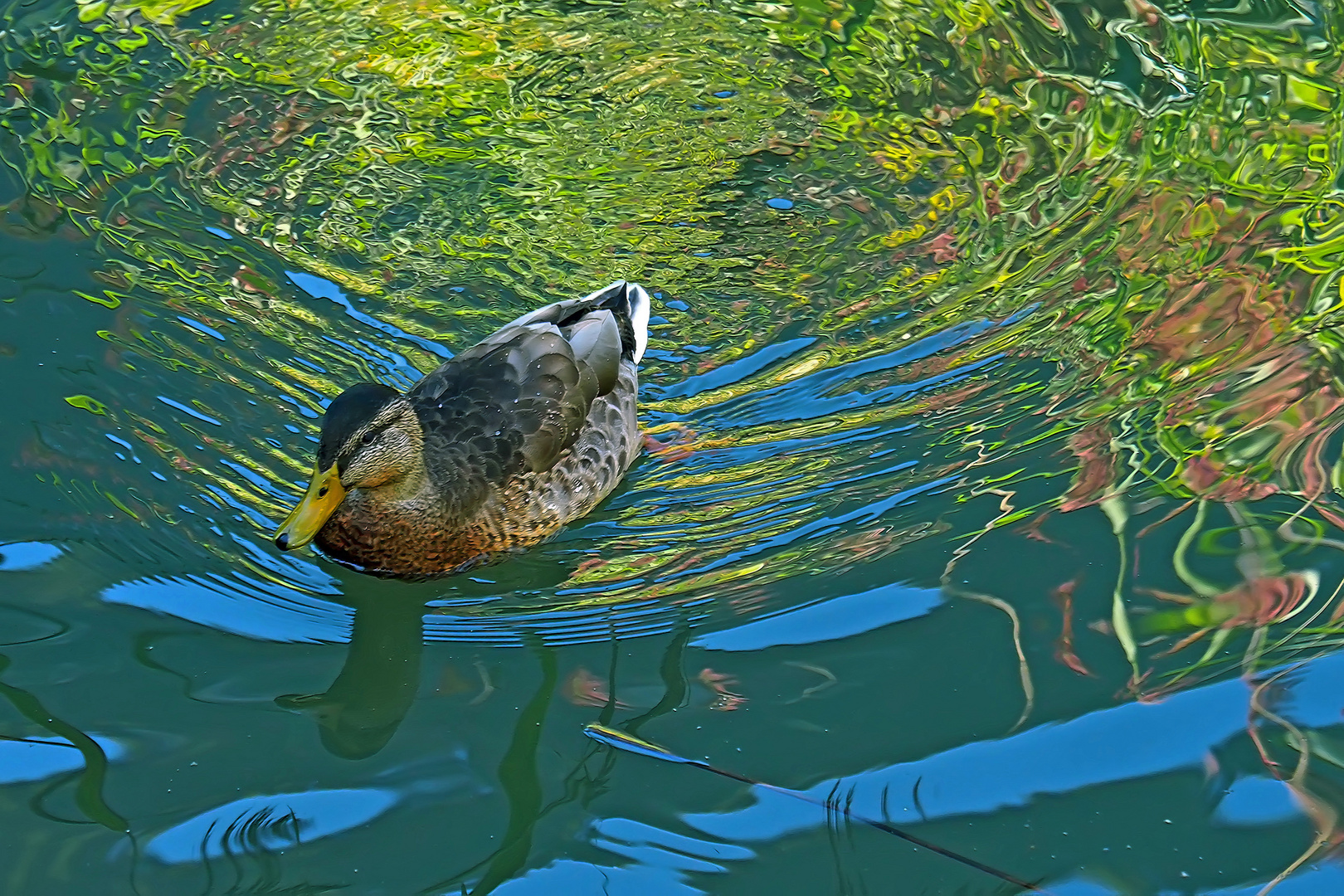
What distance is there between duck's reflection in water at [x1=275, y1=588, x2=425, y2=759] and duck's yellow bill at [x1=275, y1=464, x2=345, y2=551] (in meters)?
0.41

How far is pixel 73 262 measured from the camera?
22.3 ft

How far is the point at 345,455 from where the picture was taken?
5105 mm

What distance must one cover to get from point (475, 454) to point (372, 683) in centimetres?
109

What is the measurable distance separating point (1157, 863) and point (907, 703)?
90 cm

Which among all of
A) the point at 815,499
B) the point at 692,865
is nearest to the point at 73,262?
the point at 815,499

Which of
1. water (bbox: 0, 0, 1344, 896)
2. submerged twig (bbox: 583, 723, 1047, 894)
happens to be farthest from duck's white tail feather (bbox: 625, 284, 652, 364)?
submerged twig (bbox: 583, 723, 1047, 894)

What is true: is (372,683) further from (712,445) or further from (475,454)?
(712,445)

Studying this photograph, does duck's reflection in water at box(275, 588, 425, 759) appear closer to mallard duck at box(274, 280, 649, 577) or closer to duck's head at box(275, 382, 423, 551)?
mallard duck at box(274, 280, 649, 577)

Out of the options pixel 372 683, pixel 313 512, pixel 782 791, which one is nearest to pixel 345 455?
pixel 313 512

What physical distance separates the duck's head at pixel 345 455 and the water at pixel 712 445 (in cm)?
36

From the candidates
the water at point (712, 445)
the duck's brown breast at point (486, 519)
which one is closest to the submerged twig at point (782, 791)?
the water at point (712, 445)

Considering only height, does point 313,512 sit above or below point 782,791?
above

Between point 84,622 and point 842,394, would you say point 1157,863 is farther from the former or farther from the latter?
point 84,622

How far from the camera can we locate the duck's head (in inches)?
199
